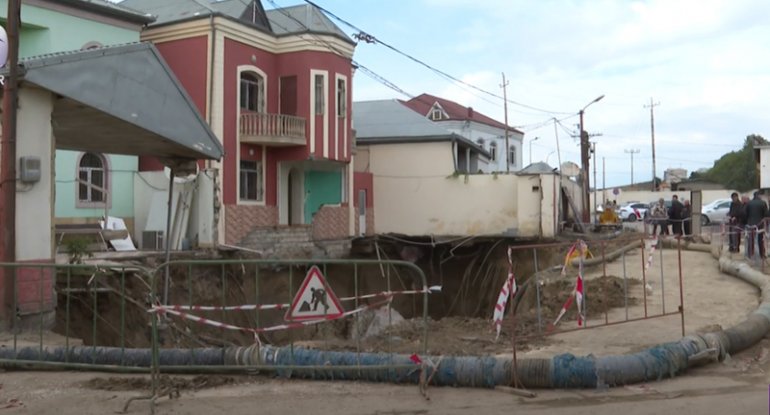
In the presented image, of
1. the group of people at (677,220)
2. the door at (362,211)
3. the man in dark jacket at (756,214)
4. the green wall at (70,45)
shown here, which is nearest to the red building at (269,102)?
the green wall at (70,45)

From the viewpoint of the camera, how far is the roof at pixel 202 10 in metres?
22.4

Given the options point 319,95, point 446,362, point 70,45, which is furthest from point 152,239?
point 446,362

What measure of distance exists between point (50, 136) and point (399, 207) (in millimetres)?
22993

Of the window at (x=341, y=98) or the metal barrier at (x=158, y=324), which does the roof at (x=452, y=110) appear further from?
the metal barrier at (x=158, y=324)

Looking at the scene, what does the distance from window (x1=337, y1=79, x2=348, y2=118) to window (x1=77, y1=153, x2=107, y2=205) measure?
8961 mm

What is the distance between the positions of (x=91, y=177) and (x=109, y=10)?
17.0 feet

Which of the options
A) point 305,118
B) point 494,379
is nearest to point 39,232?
point 494,379

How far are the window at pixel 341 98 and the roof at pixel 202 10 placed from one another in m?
3.36

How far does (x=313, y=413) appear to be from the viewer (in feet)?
18.9

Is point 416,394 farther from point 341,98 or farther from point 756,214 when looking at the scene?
point 341,98

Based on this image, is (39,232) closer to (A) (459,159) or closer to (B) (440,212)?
(B) (440,212)

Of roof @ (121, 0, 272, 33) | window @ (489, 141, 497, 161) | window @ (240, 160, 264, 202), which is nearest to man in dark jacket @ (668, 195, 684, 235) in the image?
window @ (240, 160, 264, 202)

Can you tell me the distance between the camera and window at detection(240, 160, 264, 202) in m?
24.0

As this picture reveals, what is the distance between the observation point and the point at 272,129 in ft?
78.1
